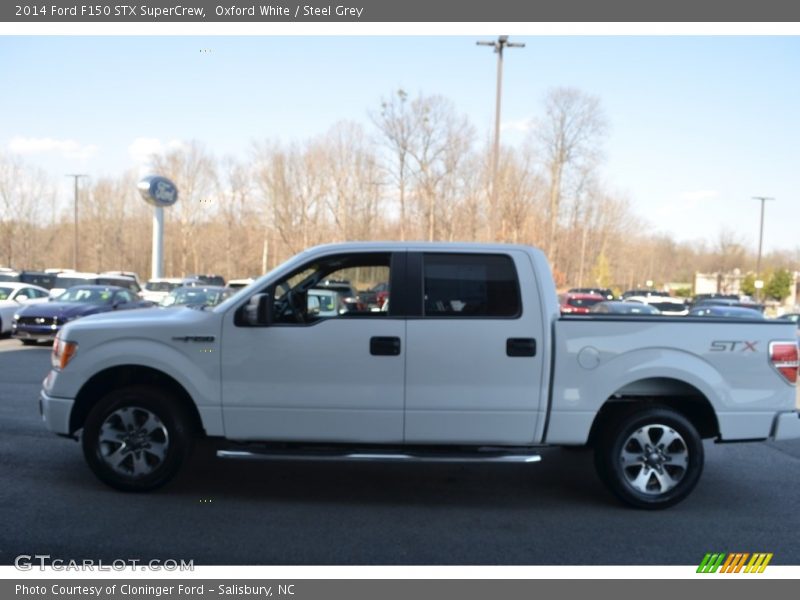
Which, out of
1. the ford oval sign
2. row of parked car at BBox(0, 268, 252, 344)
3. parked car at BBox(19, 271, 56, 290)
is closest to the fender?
row of parked car at BBox(0, 268, 252, 344)

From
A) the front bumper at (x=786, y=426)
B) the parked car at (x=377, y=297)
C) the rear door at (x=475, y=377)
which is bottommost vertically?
the front bumper at (x=786, y=426)

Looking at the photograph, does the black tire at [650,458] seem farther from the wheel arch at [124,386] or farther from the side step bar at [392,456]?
the wheel arch at [124,386]

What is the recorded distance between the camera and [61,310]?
16.3 m

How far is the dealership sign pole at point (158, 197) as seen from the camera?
121ft

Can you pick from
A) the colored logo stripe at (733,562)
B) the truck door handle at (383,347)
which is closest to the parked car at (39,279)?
the truck door handle at (383,347)

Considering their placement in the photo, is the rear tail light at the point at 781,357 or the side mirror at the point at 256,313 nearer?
the side mirror at the point at 256,313

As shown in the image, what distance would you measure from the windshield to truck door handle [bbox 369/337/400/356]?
14378 millimetres

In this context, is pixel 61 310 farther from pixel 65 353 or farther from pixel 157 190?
pixel 157 190

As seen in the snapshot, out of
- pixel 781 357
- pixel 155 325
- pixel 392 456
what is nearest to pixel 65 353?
pixel 155 325

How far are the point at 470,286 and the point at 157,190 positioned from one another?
115 ft

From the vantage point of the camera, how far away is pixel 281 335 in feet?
17.5

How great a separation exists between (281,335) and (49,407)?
2.04 meters

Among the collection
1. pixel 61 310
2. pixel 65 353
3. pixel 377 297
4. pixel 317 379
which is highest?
pixel 377 297

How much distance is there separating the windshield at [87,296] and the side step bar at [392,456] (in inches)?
550
